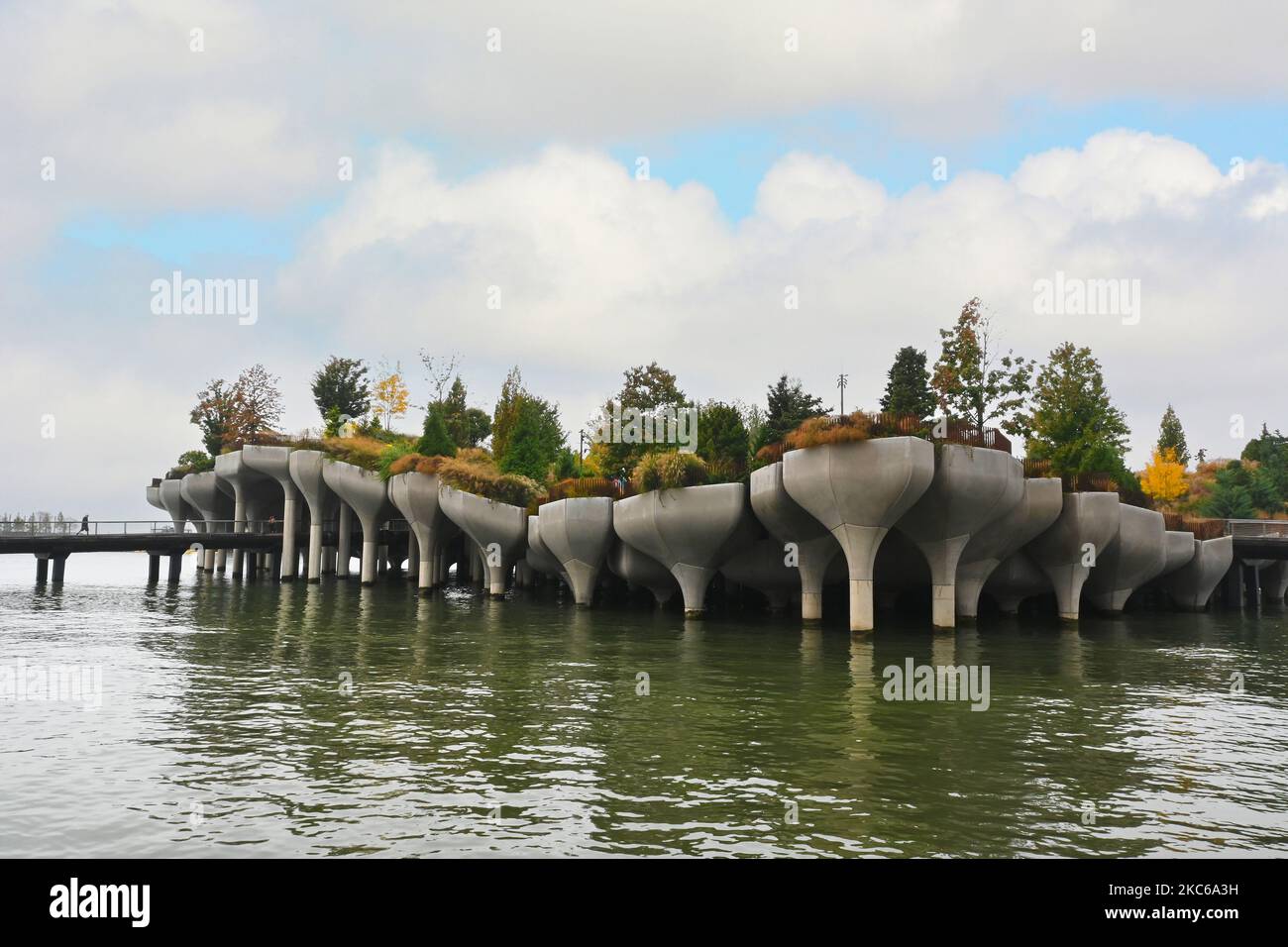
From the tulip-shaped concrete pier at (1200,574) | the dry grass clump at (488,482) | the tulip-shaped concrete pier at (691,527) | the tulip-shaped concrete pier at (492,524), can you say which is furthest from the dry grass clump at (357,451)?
the tulip-shaped concrete pier at (1200,574)

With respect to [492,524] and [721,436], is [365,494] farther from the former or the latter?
[721,436]

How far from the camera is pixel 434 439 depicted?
5638 centimetres

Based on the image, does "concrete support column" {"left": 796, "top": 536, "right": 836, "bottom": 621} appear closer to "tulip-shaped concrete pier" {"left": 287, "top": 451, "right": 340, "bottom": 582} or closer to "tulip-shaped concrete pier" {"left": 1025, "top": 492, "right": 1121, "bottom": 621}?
"tulip-shaped concrete pier" {"left": 1025, "top": 492, "right": 1121, "bottom": 621}

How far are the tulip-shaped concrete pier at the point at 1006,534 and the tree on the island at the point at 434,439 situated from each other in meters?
31.2

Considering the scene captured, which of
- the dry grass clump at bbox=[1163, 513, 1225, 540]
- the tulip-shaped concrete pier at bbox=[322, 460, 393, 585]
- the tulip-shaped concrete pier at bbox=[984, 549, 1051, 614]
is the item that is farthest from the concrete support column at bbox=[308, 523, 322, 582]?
the dry grass clump at bbox=[1163, 513, 1225, 540]

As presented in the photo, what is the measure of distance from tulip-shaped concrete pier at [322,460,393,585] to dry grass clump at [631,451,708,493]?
2444 cm

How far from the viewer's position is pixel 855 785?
11953mm

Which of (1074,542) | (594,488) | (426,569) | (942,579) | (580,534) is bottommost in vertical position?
(426,569)

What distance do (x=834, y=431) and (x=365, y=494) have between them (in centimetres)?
3708

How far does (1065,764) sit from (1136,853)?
398 cm

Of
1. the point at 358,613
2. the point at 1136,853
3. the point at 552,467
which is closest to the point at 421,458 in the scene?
the point at 552,467

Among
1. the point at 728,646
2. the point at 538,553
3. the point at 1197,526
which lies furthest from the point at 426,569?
the point at 1197,526

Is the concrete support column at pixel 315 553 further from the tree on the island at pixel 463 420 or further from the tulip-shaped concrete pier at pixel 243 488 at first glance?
the tree on the island at pixel 463 420
